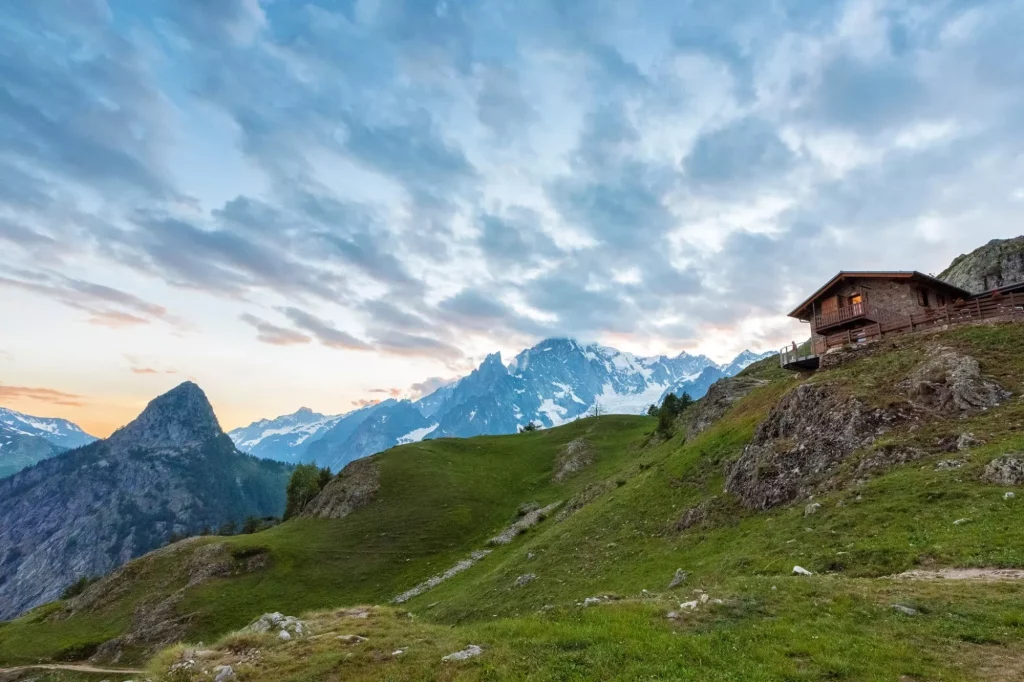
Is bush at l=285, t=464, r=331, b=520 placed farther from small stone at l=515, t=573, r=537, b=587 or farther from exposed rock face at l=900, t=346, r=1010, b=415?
exposed rock face at l=900, t=346, r=1010, b=415

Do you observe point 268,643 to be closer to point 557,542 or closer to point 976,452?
point 557,542

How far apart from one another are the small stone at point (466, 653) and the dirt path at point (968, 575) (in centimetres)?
1752

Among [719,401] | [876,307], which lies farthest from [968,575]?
[719,401]

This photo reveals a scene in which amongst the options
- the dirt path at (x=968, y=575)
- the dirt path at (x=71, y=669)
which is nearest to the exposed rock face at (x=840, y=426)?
the dirt path at (x=968, y=575)

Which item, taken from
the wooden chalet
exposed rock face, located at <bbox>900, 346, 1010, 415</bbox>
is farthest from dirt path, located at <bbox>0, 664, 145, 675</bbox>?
the wooden chalet

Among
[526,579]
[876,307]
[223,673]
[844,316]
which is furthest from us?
[844,316]

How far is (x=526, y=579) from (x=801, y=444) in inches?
1010

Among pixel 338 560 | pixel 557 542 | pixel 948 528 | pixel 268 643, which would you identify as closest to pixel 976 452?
pixel 948 528

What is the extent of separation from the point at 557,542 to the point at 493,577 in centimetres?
716

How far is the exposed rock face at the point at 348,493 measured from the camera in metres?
90.5

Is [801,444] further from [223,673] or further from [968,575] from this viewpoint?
[223,673]

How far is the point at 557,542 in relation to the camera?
168ft

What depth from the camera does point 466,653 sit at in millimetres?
17500

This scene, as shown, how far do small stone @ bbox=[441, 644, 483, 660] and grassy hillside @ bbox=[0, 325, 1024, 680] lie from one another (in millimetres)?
413
